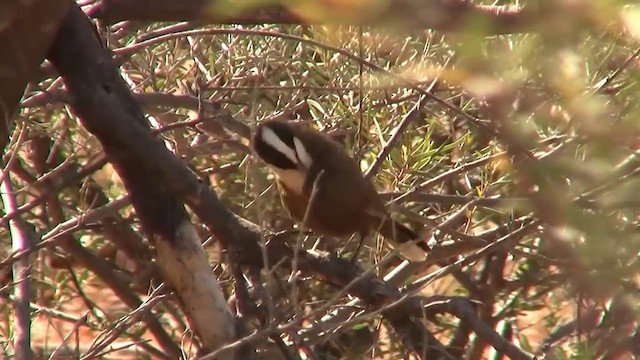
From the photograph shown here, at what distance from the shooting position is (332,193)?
352 cm

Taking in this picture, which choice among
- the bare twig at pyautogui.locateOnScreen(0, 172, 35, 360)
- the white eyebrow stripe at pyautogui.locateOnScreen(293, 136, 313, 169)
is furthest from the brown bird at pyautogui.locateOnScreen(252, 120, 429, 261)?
the bare twig at pyautogui.locateOnScreen(0, 172, 35, 360)

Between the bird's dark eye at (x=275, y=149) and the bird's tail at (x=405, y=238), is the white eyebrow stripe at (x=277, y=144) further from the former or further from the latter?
the bird's tail at (x=405, y=238)

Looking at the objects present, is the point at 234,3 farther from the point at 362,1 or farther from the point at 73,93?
the point at 73,93

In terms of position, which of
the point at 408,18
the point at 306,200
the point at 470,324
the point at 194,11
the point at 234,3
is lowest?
the point at 470,324

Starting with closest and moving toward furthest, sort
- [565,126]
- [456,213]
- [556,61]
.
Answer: [556,61] → [565,126] → [456,213]

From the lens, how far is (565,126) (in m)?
1.14

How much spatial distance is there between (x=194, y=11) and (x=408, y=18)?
1.46 metres

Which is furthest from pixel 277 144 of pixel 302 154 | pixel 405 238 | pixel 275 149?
pixel 405 238

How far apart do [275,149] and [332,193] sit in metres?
0.36

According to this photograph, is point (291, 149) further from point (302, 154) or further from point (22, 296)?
point (22, 296)

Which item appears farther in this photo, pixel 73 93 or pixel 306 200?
pixel 306 200

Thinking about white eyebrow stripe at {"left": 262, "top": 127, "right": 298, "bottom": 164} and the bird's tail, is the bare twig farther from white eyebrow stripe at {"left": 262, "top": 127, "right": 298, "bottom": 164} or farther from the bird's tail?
the bird's tail

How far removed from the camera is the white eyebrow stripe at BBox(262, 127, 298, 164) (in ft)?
10.3

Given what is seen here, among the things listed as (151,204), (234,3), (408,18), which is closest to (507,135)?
(408,18)
